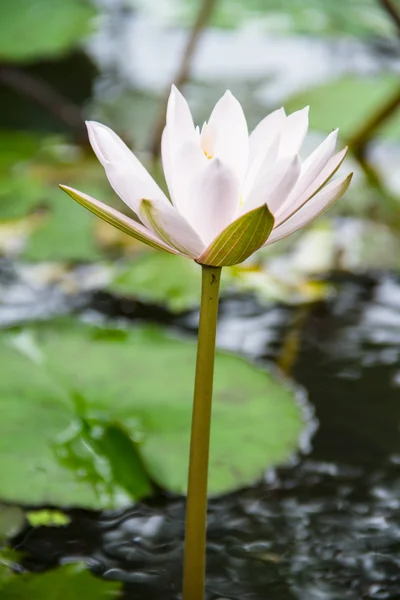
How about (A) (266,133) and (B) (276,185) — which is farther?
(A) (266,133)

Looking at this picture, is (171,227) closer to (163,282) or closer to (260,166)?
(260,166)

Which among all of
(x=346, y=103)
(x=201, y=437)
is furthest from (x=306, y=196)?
(x=346, y=103)

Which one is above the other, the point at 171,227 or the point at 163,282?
the point at 163,282

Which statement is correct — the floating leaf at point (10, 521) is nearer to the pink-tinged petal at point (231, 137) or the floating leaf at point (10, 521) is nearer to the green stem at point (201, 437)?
the green stem at point (201, 437)

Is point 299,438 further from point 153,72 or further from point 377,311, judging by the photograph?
point 153,72

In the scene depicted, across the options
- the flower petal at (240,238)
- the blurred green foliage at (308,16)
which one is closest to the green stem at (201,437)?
the flower petal at (240,238)

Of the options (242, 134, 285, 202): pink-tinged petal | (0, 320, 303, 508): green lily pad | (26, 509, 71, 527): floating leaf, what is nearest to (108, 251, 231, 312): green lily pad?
(0, 320, 303, 508): green lily pad

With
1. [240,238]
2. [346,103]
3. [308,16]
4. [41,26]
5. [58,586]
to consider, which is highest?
[308,16]
